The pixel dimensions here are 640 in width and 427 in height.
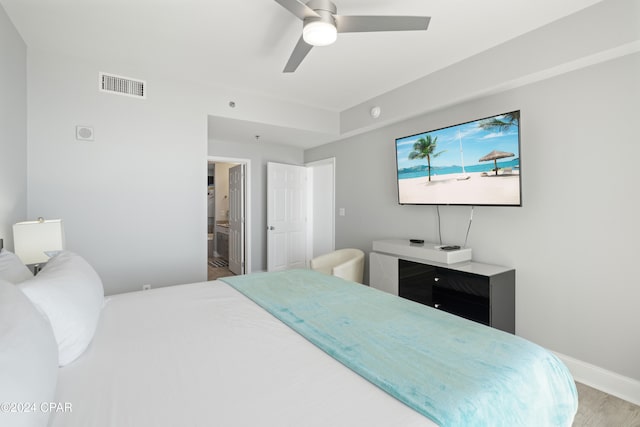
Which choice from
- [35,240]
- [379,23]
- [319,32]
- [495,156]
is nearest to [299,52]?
[319,32]

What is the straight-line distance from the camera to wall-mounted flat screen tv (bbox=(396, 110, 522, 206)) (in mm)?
2486

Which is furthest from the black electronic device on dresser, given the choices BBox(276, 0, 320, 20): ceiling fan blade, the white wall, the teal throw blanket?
the white wall

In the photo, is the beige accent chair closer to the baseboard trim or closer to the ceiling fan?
the baseboard trim

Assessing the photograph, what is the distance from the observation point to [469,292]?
8.46 feet

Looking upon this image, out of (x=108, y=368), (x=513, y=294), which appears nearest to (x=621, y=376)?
(x=513, y=294)

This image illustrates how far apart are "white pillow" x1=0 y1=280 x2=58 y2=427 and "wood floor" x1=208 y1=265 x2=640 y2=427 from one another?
2581 mm

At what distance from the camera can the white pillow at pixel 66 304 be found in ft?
3.70

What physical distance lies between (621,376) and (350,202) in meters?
3.23

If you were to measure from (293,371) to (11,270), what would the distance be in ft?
4.63

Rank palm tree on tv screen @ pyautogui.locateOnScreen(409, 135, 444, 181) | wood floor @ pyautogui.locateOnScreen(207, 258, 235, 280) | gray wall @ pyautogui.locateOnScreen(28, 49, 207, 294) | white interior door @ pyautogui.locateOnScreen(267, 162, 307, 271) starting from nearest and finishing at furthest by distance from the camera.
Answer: gray wall @ pyautogui.locateOnScreen(28, 49, 207, 294), palm tree on tv screen @ pyautogui.locateOnScreen(409, 135, 444, 181), white interior door @ pyautogui.locateOnScreen(267, 162, 307, 271), wood floor @ pyautogui.locateOnScreen(207, 258, 235, 280)

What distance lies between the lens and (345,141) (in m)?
4.64

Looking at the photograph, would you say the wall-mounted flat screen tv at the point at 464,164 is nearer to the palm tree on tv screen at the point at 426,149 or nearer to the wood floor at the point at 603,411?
the palm tree on tv screen at the point at 426,149

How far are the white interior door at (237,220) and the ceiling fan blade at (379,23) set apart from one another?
350 cm

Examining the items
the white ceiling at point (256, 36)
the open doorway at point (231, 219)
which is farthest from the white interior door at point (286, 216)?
the white ceiling at point (256, 36)
